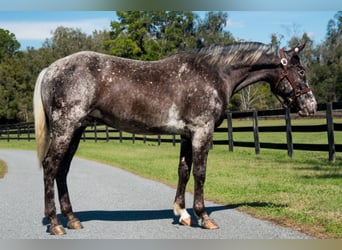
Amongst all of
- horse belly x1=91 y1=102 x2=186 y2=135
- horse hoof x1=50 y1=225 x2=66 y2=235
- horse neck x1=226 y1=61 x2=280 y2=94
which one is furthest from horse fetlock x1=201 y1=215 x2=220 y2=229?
horse neck x1=226 y1=61 x2=280 y2=94

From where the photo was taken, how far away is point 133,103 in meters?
5.36

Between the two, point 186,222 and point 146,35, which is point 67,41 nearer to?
point 146,35

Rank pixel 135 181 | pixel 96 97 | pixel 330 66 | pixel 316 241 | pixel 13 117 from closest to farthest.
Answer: pixel 316 241
pixel 96 97
pixel 135 181
pixel 13 117
pixel 330 66

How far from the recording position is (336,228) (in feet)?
15.8

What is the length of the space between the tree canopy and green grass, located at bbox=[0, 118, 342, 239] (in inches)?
758

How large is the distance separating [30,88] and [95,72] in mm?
39602

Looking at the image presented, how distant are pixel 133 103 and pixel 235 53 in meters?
1.48

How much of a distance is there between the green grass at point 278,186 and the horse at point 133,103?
118cm

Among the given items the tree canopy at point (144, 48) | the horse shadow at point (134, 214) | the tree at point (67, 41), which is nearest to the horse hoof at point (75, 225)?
the horse shadow at point (134, 214)

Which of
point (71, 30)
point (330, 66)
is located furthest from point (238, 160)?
point (330, 66)

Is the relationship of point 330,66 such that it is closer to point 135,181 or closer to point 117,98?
point 135,181

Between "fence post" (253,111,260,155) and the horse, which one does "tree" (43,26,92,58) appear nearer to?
"fence post" (253,111,260,155)

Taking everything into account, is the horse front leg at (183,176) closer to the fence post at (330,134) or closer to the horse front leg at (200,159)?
the horse front leg at (200,159)

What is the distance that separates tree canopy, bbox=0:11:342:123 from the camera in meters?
35.5
